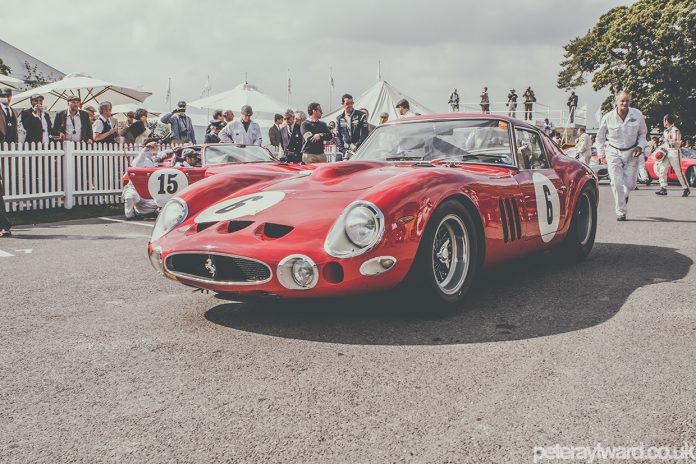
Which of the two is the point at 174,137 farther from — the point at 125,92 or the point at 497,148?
the point at 497,148

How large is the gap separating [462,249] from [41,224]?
6771 millimetres

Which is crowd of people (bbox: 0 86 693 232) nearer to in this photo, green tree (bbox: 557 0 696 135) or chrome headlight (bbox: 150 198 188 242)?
chrome headlight (bbox: 150 198 188 242)

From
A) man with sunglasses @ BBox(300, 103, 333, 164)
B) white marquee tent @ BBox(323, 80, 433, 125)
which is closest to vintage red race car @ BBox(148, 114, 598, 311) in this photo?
man with sunglasses @ BBox(300, 103, 333, 164)

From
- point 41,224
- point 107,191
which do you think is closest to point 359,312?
point 41,224

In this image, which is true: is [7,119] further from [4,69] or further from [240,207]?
[4,69]

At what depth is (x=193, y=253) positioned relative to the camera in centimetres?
342

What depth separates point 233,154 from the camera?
9.74m

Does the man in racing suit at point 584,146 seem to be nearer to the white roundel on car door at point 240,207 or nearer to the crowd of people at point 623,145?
the crowd of people at point 623,145

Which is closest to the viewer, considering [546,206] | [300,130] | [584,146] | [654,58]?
[546,206]

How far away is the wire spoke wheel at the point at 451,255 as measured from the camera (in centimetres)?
369

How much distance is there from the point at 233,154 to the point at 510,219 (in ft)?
20.5

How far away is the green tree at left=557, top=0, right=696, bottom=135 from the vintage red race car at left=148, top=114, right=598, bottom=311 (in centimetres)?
3136

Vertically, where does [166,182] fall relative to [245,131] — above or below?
below

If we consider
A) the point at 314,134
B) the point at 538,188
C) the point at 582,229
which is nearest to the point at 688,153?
the point at 314,134
